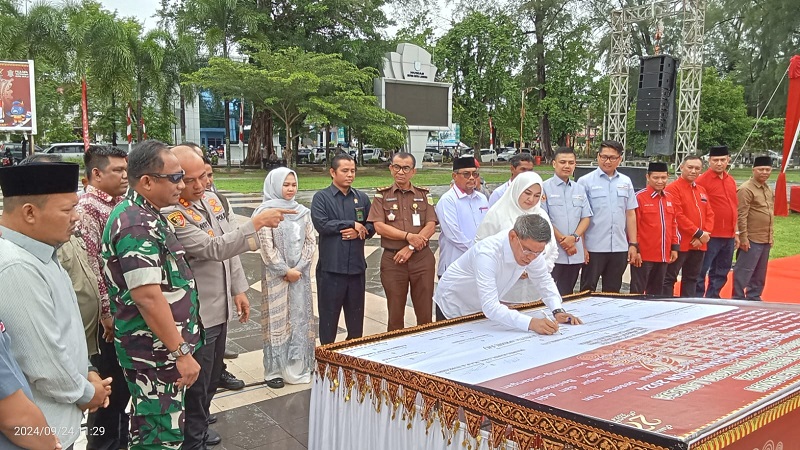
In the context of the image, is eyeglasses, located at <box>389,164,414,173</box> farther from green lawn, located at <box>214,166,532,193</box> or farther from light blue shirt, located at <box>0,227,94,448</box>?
green lawn, located at <box>214,166,532,193</box>

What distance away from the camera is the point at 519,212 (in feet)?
13.4

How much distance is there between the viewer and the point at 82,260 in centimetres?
282

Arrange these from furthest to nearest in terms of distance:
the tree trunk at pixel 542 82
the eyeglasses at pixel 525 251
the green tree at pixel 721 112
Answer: the tree trunk at pixel 542 82
the green tree at pixel 721 112
the eyeglasses at pixel 525 251

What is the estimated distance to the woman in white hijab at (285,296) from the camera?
390 centimetres

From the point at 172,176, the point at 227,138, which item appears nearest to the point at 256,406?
the point at 172,176

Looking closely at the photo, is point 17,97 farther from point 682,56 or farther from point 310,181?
point 682,56

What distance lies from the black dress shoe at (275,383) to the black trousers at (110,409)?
1.01 meters

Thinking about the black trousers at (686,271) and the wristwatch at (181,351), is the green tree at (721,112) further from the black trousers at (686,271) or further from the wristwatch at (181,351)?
the wristwatch at (181,351)

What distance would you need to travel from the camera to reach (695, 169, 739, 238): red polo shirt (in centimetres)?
588

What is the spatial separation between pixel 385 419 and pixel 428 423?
234mm

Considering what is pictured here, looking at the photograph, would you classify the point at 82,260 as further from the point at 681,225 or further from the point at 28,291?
the point at 681,225

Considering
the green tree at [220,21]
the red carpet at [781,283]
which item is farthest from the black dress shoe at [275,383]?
the green tree at [220,21]

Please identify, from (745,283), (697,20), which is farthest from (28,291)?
(697,20)

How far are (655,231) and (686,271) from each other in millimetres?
918
